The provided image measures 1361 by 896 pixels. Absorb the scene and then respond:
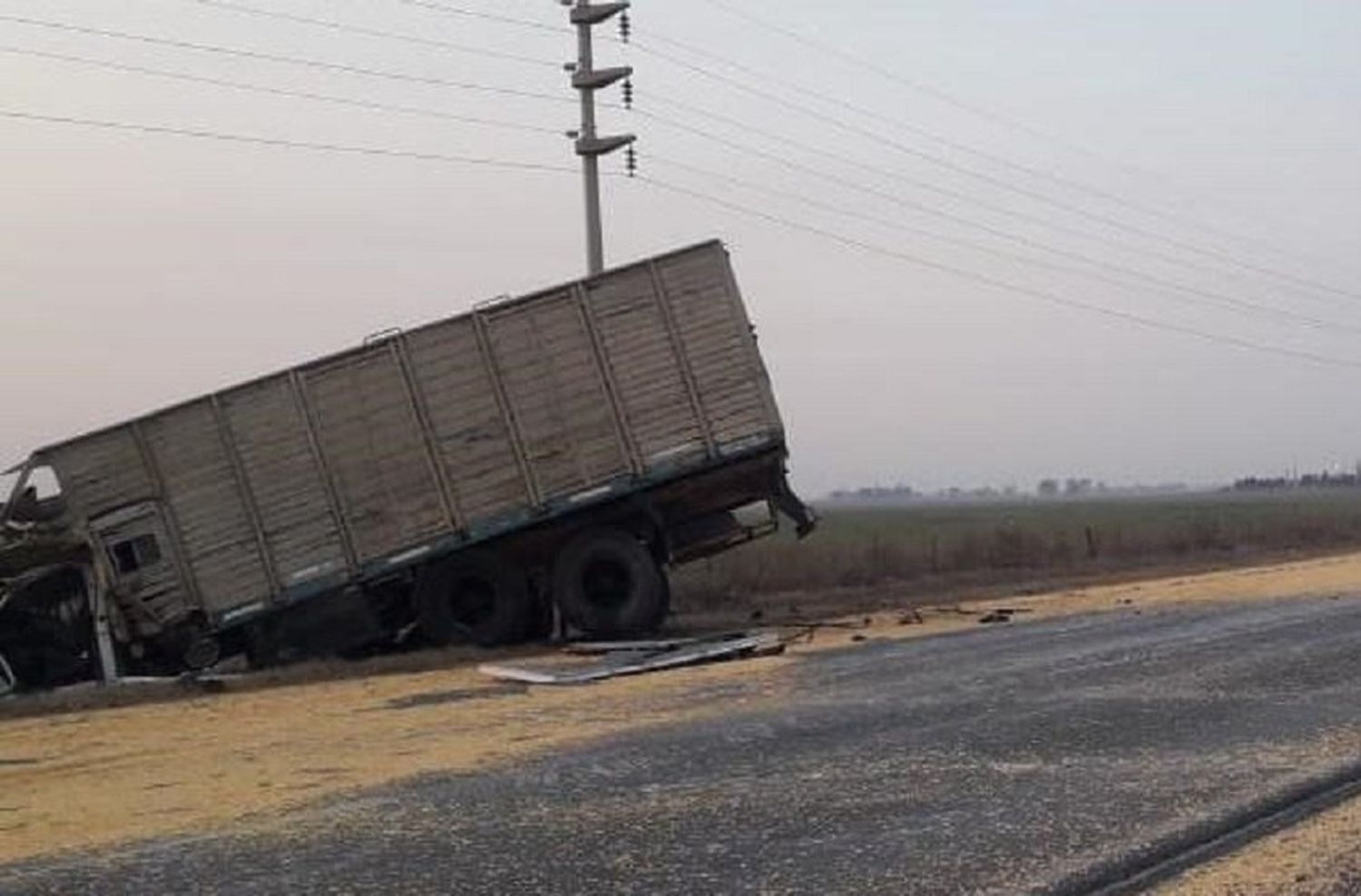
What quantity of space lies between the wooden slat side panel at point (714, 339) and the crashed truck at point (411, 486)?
0.07 feet

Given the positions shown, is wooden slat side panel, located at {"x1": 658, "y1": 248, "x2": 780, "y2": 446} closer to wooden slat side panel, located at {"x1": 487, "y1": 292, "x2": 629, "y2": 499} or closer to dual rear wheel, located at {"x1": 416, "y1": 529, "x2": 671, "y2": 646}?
wooden slat side panel, located at {"x1": 487, "y1": 292, "x2": 629, "y2": 499}

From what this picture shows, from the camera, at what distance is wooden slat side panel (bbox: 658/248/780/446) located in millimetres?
20234

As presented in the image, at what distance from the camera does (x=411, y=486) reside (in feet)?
65.4

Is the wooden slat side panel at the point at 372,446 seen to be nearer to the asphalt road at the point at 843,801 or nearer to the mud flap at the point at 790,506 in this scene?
the mud flap at the point at 790,506

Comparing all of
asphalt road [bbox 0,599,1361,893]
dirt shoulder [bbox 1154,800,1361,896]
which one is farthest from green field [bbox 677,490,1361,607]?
dirt shoulder [bbox 1154,800,1361,896]

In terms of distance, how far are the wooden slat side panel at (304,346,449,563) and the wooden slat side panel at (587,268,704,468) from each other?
8.07 ft

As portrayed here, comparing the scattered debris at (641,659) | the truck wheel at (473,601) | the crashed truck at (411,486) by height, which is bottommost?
the scattered debris at (641,659)

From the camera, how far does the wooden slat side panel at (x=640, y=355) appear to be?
2017cm

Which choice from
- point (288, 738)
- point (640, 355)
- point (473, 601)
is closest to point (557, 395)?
point (640, 355)

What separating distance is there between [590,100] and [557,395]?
39.3ft

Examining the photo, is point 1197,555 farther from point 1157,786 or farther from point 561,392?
point 1157,786

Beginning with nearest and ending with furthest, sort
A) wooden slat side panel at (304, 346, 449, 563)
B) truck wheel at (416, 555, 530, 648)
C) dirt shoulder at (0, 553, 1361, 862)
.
Result: dirt shoulder at (0, 553, 1361, 862), wooden slat side panel at (304, 346, 449, 563), truck wheel at (416, 555, 530, 648)

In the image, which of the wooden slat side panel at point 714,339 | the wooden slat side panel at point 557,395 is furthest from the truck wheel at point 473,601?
the wooden slat side panel at point 714,339

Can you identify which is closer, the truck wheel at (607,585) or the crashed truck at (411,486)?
the crashed truck at (411,486)
